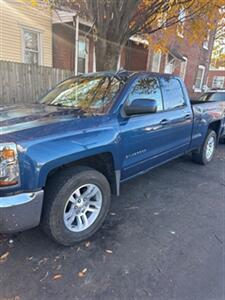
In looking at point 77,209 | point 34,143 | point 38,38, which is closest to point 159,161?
point 77,209

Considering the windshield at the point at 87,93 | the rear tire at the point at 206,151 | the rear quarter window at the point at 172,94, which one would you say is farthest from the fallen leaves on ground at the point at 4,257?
the rear tire at the point at 206,151

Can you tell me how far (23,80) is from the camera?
23.7ft

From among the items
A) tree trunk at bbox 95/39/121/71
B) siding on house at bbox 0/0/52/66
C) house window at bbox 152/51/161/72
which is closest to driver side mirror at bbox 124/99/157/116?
tree trunk at bbox 95/39/121/71

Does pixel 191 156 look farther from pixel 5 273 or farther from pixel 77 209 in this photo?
pixel 5 273

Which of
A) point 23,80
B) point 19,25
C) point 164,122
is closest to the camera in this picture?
point 164,122

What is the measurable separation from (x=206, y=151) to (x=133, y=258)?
3597 mm

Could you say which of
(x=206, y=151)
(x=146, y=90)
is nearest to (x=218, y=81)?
(x=206, y=151)

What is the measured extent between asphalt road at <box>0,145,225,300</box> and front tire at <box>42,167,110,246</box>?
0.60 ft

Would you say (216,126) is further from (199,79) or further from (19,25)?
(199,79)

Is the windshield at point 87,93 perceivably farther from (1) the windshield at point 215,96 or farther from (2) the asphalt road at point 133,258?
(1) the windshield at point 215,96

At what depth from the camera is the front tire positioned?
7.55ft

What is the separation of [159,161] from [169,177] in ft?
2.85

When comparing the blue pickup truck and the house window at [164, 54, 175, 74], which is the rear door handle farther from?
the house window at [164, 54, 175, 74]

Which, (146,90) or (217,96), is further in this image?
(217,96)
